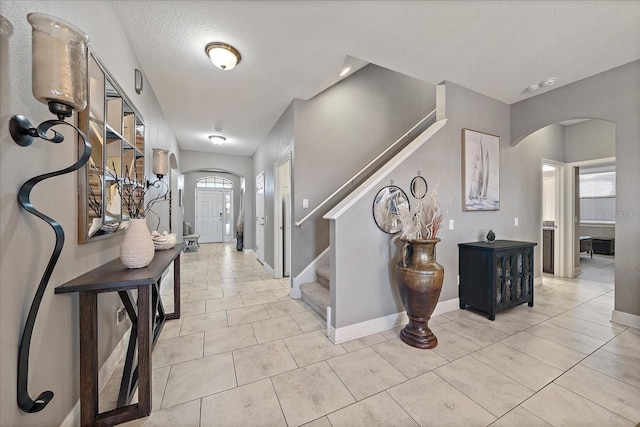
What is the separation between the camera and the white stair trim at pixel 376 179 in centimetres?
228

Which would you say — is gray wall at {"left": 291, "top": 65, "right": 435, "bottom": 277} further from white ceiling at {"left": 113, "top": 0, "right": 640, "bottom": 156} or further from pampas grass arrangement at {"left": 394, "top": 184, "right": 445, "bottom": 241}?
pampas grass arrangement at {"left": 394, "top": 184, "right": 445, "bottom": 241}

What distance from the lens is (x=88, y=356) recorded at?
52.2 inches

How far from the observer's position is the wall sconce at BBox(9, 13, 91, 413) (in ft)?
2.99

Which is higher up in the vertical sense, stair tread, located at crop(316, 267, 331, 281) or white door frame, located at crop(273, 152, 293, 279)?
white door frame, located at crop(273, 152, 293, 279)

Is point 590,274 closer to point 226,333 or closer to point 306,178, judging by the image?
point 306,178

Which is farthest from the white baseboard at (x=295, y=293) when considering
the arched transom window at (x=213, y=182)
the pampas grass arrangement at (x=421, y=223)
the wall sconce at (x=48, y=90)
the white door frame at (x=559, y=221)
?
the arched transom window at (x=213, y=182)

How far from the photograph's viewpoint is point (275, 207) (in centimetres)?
437

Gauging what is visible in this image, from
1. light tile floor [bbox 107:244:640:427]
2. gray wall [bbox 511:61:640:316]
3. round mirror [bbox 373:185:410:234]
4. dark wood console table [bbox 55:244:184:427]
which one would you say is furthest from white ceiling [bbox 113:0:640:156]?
light tile floor [bbox 107:244:640:427]

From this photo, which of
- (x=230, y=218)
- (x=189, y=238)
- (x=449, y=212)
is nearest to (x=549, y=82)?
(x=449, y=212)

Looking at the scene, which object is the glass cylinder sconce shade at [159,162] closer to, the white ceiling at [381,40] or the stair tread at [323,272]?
the white ceiling at [381,40]

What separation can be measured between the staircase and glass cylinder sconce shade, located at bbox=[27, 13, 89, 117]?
7.74ft

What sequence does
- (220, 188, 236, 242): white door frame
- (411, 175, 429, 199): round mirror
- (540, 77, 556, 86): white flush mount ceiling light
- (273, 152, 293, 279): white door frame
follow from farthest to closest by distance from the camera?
(220, 188, 236, 242): white door frame → (273, 152, 293, 279): white door frame → (540, 77, 556, 86): white flush mount ceiling light → (411, 175, 429, 199): round mirror

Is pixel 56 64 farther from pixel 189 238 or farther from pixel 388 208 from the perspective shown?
pixel 189 238

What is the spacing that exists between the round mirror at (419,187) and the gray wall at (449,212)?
0.07 meters
